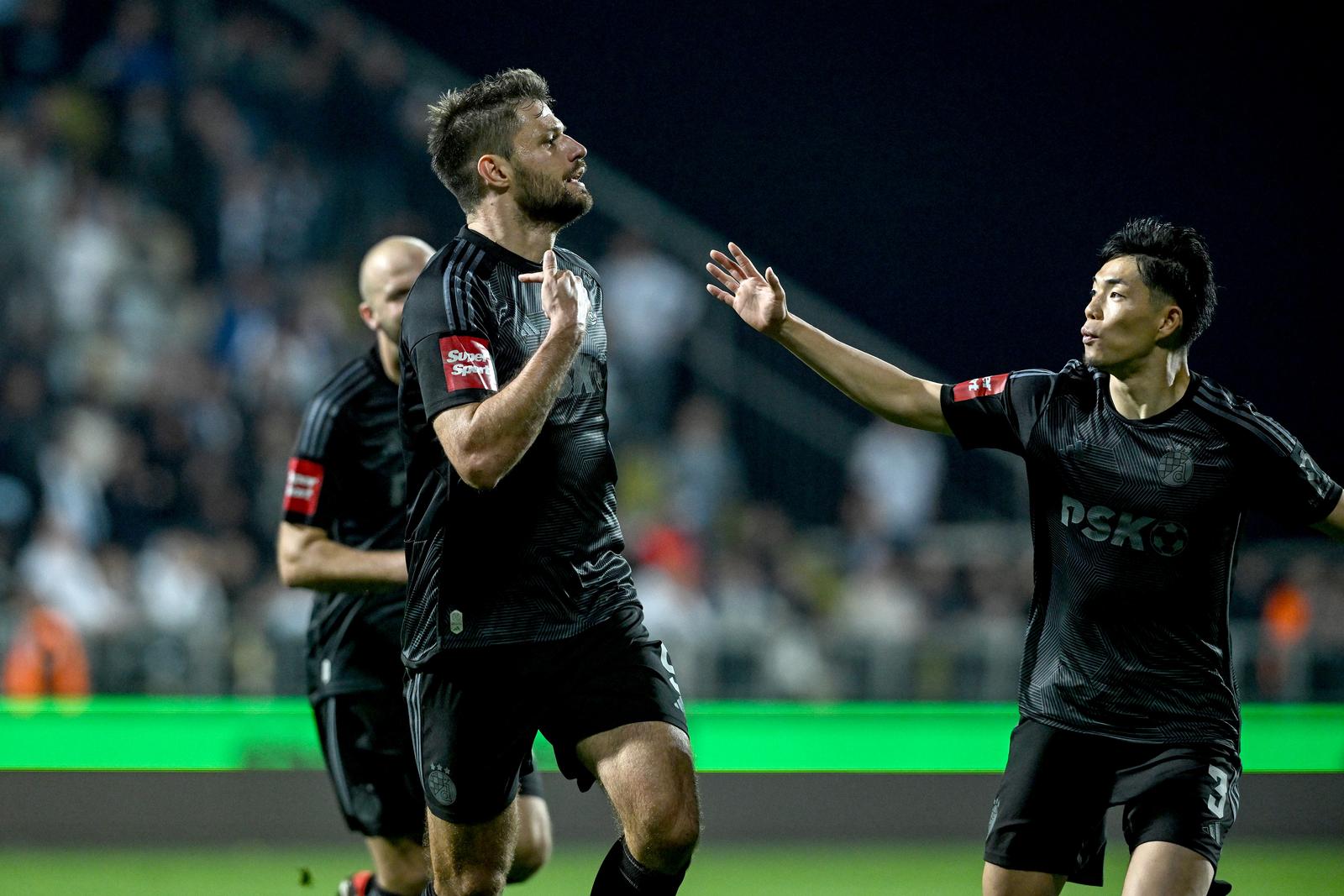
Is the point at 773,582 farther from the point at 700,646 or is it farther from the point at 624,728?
the point at 624,728

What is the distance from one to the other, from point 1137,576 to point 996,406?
58cm

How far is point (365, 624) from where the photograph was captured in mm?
5012

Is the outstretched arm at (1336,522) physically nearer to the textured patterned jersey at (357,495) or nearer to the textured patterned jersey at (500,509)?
the textured patterned jersey at (500,509)

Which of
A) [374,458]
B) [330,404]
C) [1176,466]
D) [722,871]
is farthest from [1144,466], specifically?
[722,871]

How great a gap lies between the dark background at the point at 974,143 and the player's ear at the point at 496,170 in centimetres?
994

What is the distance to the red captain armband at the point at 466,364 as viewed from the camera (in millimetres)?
3646

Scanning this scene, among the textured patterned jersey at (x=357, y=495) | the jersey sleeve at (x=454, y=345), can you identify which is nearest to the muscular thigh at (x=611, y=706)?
the jersey sleeve at (x=454, y=345)

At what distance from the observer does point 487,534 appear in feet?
12.6

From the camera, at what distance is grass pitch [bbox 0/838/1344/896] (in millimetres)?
6203

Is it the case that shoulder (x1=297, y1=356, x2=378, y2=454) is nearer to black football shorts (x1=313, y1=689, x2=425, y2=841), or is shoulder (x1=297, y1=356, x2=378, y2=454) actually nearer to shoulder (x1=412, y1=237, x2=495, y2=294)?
black football shorts (x1=313, y1=689, x2=425, y2=841)

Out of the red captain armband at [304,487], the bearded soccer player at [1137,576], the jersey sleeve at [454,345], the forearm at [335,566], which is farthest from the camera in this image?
the red captain armband at [304,487]

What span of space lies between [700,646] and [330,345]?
3587 millimetres

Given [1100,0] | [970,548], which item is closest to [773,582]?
[970,548]

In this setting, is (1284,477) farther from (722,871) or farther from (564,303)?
(722,871)
